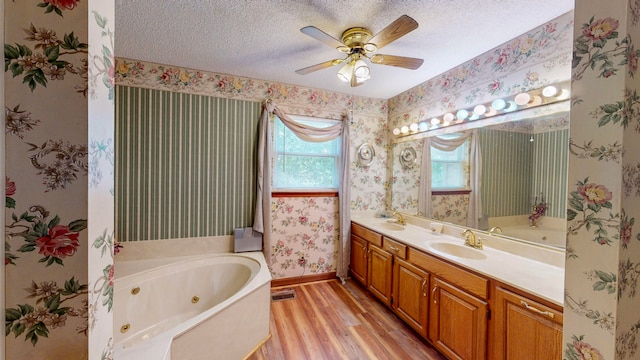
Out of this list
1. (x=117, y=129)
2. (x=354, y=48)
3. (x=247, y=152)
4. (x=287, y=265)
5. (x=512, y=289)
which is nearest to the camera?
(x=512, y=289)

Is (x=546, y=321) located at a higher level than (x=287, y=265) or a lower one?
higher

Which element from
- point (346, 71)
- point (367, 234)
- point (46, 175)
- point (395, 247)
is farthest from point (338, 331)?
point (46, 175)

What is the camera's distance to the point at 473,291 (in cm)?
160

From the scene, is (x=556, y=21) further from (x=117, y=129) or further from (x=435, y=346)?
(x=117, y=129)

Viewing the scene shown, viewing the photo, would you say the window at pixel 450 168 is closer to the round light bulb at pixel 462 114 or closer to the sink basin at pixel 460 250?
the round light bulb at pixel 462 114

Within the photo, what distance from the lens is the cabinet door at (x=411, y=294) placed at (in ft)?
6.61

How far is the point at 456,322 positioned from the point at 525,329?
1.51ft

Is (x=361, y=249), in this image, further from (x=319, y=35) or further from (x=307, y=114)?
(x=319, y=35)

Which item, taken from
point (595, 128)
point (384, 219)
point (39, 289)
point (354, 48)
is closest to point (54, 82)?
point (39, 289)

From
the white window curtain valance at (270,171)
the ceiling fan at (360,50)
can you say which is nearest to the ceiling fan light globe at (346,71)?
the ceiling fan at (360,50)

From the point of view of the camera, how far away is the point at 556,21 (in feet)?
5.49

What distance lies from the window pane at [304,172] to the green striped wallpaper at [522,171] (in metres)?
1.67

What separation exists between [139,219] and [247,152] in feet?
4.10

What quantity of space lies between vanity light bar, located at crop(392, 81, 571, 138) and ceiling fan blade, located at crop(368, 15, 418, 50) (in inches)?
42.9
